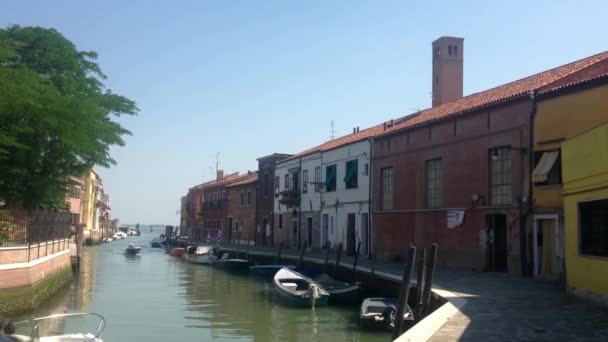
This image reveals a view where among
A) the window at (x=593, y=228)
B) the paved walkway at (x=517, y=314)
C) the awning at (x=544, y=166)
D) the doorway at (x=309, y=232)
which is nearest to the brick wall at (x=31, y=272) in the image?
the paved walkway at (x=517, y=314)

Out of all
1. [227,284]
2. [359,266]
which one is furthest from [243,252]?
[359,266]

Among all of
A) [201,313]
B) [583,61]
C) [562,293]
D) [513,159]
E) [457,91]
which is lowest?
[201,313]

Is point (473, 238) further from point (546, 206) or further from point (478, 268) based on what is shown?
point (546, 206)

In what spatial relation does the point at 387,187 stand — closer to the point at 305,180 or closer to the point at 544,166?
the point at 544,166

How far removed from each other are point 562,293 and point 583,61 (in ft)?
34.8

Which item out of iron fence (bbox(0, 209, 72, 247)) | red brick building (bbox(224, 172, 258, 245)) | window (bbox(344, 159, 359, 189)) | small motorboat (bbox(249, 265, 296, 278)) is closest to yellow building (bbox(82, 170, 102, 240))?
red brick building (bbox(224, 172, 258, 245))

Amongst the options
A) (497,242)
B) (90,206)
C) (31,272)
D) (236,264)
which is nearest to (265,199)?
(236,264)

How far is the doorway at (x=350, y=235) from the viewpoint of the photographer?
32094mm

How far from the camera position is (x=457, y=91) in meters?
39.5

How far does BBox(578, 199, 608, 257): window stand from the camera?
12914mm

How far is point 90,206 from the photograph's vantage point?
81.3 meters

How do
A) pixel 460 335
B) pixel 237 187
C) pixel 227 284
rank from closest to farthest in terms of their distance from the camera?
1. pixel 460 335
2. pixel 227 284
3. pixel 237 187

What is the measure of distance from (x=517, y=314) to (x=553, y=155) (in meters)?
8.17

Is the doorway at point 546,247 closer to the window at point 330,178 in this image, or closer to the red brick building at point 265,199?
the window at point 330,178
